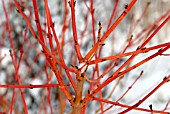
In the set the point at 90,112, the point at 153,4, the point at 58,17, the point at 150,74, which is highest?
the point at 153,4

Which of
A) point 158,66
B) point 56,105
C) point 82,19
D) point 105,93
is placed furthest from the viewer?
point 158,66

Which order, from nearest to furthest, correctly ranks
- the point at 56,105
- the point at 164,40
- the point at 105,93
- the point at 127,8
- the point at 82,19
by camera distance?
the point at 127,8, the point at 56,105, the point at 105,93, the point at 82,19, the point at 164,40

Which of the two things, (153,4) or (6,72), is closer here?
(6,72)

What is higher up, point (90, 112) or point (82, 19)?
point (82, 19)

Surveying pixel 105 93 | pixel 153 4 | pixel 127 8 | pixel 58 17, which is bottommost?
pixel 127 8

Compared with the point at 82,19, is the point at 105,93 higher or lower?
lower

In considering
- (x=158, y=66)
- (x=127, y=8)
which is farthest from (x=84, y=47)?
(x=127, y=8)

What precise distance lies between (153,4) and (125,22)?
1.79ft

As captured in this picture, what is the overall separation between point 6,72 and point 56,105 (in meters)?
0.69

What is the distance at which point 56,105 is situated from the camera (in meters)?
4.07

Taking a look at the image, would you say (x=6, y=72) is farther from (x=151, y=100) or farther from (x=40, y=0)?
(x=151, y=100)

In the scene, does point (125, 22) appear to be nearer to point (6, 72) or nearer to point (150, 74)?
point (150, 74)

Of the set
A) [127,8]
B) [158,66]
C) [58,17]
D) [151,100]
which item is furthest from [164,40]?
[127,8]

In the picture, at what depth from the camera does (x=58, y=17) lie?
16.2 feet
